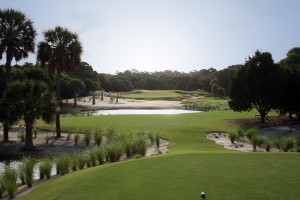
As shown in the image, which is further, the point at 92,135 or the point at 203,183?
the point at 92,135

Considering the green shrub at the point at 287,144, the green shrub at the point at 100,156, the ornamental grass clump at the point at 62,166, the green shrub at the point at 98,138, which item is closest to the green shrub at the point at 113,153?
the green shrub at the point at 100,156

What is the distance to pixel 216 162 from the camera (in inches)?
538

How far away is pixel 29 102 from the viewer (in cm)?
2461

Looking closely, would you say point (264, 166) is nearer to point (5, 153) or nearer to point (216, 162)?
point (216, 162)

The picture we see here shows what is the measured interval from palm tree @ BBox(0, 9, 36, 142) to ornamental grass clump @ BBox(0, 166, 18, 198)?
48.7ft

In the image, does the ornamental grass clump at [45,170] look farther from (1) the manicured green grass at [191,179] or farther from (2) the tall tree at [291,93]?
(2) the tall tree at [291,93]

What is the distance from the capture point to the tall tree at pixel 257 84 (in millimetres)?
36594

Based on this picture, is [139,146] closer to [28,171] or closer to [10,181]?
[28,171]

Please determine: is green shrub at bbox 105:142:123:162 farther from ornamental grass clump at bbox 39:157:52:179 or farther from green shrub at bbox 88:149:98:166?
ornamental grass clump at bbox 39:157:52:179

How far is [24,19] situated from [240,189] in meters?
24.3

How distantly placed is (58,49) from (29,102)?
6.78 metres

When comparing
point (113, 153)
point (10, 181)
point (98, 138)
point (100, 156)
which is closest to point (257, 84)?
point (98, 138)

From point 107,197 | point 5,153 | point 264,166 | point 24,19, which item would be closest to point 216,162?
point 264,166

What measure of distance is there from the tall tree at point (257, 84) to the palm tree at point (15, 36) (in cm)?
2174
